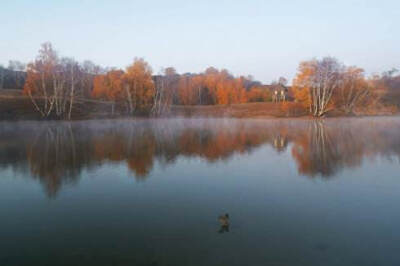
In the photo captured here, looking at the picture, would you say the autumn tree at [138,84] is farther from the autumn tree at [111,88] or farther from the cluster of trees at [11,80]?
the cluster of trees at [11,80]

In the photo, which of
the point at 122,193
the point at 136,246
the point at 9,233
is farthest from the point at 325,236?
the point at 9,233

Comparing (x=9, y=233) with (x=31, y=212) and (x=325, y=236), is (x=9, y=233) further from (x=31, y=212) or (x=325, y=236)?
(x=325, y=236)

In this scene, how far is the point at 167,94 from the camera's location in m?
73.9

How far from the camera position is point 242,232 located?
6.66 meters

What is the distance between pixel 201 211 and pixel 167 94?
6756cm

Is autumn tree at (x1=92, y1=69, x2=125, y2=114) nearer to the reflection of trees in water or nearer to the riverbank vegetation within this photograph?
the riverbank vegetation

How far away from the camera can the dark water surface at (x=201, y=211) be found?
575 cm

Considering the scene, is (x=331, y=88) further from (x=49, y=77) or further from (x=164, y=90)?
(x=49, y=77)

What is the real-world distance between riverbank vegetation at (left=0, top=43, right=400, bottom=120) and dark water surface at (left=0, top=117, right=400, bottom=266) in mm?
41568

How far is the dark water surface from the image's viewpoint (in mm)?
5754

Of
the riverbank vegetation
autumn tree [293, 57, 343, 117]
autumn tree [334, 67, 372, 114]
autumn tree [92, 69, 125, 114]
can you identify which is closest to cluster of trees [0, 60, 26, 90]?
the riverbank vegetation

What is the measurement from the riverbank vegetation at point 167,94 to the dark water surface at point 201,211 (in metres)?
41.6

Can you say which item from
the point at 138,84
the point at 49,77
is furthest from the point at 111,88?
the point at 49,77

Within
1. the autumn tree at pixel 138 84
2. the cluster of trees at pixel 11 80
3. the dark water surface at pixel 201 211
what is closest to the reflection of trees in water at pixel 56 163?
the dark water surface at pixel 201 211
